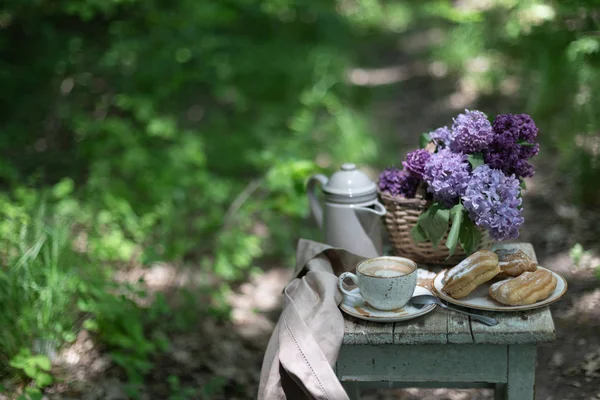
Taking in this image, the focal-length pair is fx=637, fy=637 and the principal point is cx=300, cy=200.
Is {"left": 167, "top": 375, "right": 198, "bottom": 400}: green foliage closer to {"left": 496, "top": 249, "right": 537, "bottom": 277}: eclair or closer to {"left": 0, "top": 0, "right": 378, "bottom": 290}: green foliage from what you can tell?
{"left": 0, "top": 0, "right": 378, "bottom": 290}: green foliage

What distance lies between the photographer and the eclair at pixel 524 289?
65.4 inches

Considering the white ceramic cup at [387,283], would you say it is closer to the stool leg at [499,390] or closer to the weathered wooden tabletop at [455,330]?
the weathered wooden tabletop at [455,330]

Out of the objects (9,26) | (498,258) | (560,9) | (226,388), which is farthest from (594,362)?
(9,26)

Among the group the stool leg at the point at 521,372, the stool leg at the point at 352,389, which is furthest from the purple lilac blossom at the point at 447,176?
the stool leg at the point at 352,389

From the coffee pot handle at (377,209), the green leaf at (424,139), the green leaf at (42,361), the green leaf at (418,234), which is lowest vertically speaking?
the green leaf at (42,361)

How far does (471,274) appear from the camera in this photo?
5.62ft

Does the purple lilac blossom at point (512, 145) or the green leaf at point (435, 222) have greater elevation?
the purple lilac blossom at point (512, 145)

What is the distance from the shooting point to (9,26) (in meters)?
4.84

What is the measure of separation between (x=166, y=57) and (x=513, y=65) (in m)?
2.91

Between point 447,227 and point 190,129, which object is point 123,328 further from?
point 190,129

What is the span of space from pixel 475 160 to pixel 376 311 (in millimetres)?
529

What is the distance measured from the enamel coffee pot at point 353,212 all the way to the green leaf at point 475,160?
0.31 meters

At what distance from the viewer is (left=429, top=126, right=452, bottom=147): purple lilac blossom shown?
1946mm

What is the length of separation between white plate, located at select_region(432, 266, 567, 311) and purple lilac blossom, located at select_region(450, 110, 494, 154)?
0.39 meters
